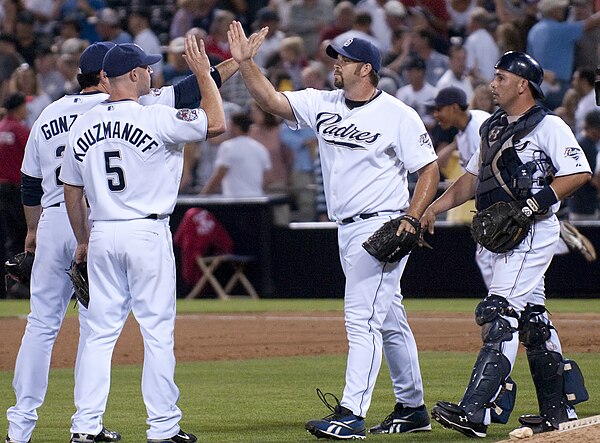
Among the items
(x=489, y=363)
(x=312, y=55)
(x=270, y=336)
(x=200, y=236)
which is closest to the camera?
(x=489, y=363)

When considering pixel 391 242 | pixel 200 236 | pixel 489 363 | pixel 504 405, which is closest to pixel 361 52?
pixel 391 242

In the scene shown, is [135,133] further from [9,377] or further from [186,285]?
[186,285]

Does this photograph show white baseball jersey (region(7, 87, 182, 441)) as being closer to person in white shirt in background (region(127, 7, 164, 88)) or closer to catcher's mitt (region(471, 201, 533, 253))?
catcher's mitt (region(471, 201, 533, 253))

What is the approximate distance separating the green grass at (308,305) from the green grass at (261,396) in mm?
3779

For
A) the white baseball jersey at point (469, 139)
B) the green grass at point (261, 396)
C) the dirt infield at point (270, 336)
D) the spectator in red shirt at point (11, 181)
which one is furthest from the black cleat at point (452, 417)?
the spectator in red shirt at point (11, 181)

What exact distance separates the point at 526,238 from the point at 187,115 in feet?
6.70

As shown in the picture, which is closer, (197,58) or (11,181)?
(197,58)

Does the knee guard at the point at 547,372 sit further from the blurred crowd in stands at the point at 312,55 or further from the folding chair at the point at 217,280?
the folding chair at the point at 217,280

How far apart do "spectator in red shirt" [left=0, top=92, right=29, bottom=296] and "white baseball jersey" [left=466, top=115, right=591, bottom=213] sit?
10.8m

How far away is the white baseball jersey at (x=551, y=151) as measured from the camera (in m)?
6.96

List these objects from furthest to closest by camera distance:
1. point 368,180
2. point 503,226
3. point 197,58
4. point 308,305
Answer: point 308,305 < point 368,180 < point 503,226 < point 197,58

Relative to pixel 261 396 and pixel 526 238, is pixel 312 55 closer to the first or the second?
pixel 261 396

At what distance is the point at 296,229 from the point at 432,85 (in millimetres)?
2922

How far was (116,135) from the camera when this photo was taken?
6.46 meters
